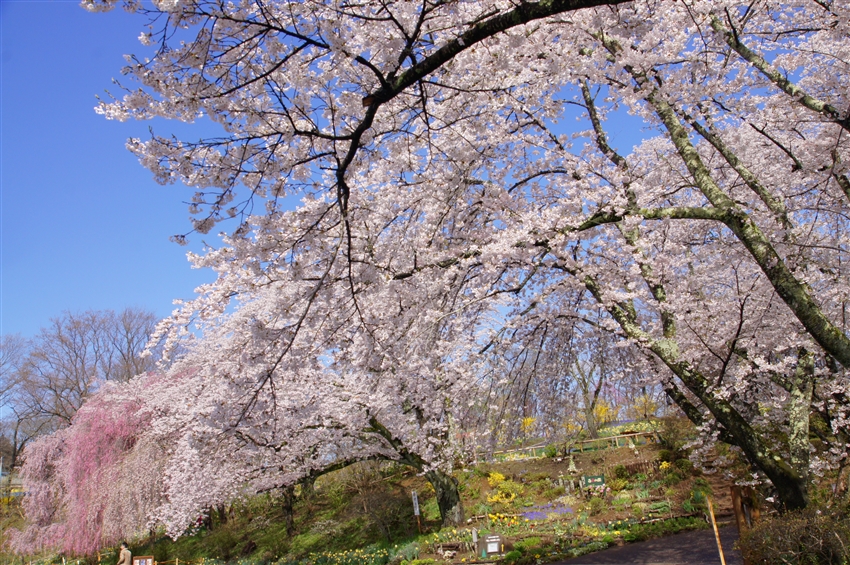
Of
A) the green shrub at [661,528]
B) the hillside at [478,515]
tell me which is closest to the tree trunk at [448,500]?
the hillside at [478,515]

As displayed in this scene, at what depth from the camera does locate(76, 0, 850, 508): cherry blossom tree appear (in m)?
3.57

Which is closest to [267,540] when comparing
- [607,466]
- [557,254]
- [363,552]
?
[363,552]

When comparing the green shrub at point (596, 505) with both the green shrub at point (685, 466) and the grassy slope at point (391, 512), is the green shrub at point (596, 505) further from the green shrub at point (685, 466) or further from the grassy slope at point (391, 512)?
the green shrub at point (685, 466)

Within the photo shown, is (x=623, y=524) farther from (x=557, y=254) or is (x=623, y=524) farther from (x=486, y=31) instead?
(x=486, y=31)

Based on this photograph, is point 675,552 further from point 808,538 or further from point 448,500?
point 448,500

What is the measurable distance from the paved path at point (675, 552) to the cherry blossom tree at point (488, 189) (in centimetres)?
217

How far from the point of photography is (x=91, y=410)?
57.1 feet

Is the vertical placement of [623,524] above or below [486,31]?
below

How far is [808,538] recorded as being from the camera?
457 cm

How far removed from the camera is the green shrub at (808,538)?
4.43 metres

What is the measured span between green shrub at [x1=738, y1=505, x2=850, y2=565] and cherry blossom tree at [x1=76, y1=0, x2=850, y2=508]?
15.3 inches

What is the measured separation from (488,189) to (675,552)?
6.92 m

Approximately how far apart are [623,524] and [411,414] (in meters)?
4.80

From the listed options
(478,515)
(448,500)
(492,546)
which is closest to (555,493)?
(478,515)
